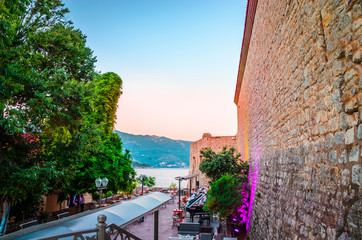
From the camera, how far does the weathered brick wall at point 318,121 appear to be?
245 cm

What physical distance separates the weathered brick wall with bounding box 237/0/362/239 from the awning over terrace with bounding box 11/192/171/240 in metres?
3.39

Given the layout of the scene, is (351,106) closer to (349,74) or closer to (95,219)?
(349,74)

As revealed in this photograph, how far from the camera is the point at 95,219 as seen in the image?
5.74 m

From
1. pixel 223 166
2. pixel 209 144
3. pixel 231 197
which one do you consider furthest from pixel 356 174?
pixel 209 144

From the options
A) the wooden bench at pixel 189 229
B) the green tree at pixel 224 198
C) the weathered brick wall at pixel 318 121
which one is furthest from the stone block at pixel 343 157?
the wooden bench at pixel 189 229

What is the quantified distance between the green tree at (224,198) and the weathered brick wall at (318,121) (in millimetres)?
4287

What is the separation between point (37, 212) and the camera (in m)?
12.8

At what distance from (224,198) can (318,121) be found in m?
7.36

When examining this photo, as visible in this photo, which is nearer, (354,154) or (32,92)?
(354,154)

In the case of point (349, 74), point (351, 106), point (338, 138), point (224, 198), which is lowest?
point (224, 198)

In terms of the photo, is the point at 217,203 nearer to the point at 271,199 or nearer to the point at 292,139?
the point at 271,199

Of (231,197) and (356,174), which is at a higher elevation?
(356,174)

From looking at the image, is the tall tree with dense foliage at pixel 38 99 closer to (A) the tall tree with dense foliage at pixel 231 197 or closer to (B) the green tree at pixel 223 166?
(A) the tall tree with dense foliage at pixel 231 197

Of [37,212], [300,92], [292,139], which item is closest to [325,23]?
[300,92]
